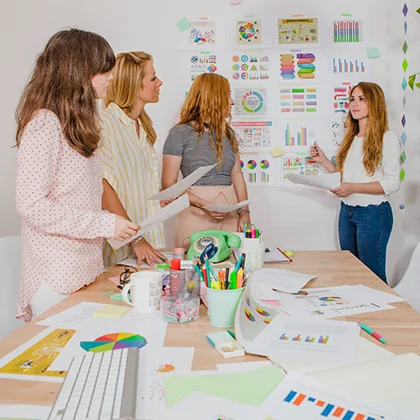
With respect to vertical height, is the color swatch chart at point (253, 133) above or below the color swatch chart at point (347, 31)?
below

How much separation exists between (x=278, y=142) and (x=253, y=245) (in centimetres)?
179

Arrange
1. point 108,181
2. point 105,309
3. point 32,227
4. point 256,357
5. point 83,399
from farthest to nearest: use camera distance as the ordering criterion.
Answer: point 108,181, point 32,227, point 105,309, point 256,357, point 83,399

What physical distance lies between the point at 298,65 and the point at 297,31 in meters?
0.21

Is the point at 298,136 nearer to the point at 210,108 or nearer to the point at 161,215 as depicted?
the point at 210,108

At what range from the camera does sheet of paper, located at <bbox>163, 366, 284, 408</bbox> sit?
0.82m

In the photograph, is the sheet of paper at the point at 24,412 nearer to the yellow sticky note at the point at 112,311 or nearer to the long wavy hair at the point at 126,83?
the yellow sticky note at the point at 112,311

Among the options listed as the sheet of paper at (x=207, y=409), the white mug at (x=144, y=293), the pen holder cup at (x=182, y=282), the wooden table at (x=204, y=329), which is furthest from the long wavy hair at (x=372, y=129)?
the sheet of paper at (x=207, y=409)

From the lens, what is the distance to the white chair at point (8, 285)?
1641 millimetres

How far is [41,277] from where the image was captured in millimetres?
1417

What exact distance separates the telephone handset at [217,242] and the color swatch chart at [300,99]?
1631 millimetres

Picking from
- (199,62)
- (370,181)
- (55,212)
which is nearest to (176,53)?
(199,62)

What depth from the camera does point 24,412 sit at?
0.78 meters

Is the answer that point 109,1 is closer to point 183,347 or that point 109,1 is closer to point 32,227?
point 32,227

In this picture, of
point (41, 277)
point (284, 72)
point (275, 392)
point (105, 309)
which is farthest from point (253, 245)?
point (284, 72)
